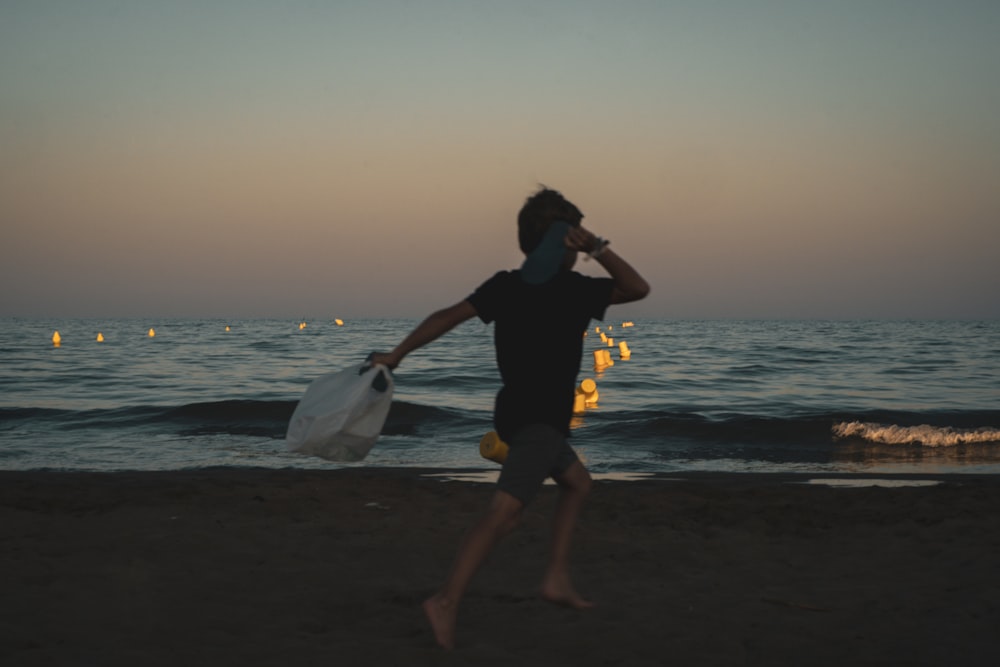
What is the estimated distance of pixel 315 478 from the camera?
8281 mm

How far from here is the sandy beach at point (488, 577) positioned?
331 cm

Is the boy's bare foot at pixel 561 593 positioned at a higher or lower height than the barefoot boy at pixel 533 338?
lower

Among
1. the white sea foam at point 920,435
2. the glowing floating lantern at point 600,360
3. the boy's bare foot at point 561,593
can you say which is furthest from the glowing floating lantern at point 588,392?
the boy's bare foot at point 561,593

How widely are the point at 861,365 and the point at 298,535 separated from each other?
2352 centimetres

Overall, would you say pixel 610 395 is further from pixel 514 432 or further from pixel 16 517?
pixel 514 432

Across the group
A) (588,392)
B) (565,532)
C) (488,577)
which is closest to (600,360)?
(588,392)

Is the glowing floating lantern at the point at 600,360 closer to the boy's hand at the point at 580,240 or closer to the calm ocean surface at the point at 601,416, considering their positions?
the calm ocean surface at the point at 601,416

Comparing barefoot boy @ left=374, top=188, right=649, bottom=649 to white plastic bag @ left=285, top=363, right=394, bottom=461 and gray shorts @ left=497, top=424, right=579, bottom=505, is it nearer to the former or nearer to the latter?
gray shorts @ left=497, top=424, right=579, bottom=505

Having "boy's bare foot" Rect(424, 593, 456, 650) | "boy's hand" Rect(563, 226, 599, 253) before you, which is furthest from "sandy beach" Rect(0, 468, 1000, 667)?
"boy's hand" Rect(563, 226, 599, 253)

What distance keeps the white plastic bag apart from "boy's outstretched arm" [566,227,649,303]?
3.15 feet

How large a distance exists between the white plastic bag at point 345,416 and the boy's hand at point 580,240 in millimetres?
932

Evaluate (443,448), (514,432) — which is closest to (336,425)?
(514,432)

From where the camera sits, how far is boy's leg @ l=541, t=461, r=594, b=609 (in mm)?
3596

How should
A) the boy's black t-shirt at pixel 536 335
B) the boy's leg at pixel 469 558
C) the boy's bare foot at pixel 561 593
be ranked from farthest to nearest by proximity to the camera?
the boy's bare foot at pixel 561 593 → the boy's black t-shirt at pixel 536 335 → the boy's leg at pixel 469 558
